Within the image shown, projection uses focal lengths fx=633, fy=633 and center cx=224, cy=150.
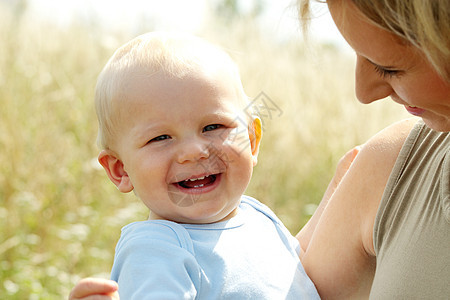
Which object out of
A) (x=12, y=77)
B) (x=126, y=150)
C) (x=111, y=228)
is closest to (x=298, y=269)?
(x=126, y=150)

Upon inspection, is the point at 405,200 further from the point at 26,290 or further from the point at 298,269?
the point at 26,290

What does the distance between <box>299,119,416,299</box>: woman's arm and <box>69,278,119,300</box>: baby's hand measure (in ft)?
2.54

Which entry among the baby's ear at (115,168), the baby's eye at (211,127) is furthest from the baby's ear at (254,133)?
the baby's ear at (115,168)

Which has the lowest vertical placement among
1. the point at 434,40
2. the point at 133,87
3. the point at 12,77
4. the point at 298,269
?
the point at 12,77

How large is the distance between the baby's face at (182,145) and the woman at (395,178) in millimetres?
365

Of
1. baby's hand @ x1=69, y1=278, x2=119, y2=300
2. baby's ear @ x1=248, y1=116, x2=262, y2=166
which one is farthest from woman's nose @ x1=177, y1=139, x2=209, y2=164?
baby's hand @ x1=69, y1=278, x2=119, y2=300

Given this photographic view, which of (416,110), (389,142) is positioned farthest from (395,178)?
(416,110)

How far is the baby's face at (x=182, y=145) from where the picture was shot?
67.2 inches

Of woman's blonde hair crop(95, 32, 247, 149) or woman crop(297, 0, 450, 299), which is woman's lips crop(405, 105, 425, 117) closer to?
woman crop(297, 0, 450, 299)

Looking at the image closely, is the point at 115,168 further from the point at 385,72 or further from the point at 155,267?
the point at 385,72

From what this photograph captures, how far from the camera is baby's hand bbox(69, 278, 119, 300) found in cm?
139

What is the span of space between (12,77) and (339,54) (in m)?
2.86

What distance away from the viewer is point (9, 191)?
4.05 meters

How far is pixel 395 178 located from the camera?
177 cm
